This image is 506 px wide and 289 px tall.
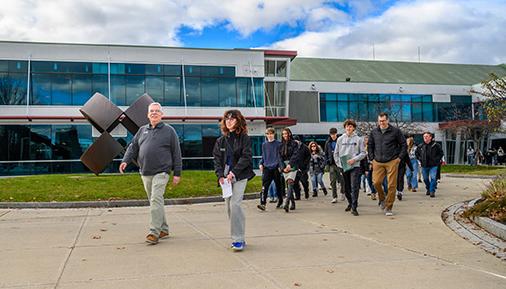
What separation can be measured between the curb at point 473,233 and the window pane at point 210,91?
25.6 m

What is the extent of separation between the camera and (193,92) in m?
33.6

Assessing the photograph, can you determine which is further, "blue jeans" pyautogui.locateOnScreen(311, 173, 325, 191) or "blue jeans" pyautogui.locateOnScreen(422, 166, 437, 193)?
"blue jeans" pyautogui.locateOnScreen(311, 173, 325, 191)

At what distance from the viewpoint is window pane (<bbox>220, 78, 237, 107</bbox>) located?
3422 centimetres

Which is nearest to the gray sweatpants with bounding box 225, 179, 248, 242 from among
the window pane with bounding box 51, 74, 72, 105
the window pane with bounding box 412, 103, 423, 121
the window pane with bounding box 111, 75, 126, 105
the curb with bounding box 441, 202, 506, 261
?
the curb with bounding box 441, 202, 506, 261

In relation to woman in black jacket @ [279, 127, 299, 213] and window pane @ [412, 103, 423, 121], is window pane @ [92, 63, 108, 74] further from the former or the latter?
window pane @ [412, 103, 423, 121]

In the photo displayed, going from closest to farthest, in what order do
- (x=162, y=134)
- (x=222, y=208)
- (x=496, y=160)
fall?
(x=162, y=134)
(x=222, y=208)
(x=496, y=160)

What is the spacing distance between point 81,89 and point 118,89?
2.34 meters


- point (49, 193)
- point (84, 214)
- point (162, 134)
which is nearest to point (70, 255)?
point (162, 134)

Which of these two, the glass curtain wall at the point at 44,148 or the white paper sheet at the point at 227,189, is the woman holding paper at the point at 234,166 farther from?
the glass curtain wall at the point at 44,148

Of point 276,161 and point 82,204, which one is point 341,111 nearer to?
point 82,204

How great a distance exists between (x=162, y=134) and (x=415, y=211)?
566cm

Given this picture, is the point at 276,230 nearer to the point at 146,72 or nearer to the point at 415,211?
the point at 415,211

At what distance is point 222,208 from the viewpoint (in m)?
11.2

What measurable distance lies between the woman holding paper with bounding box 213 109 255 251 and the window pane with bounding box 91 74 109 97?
27.3m
